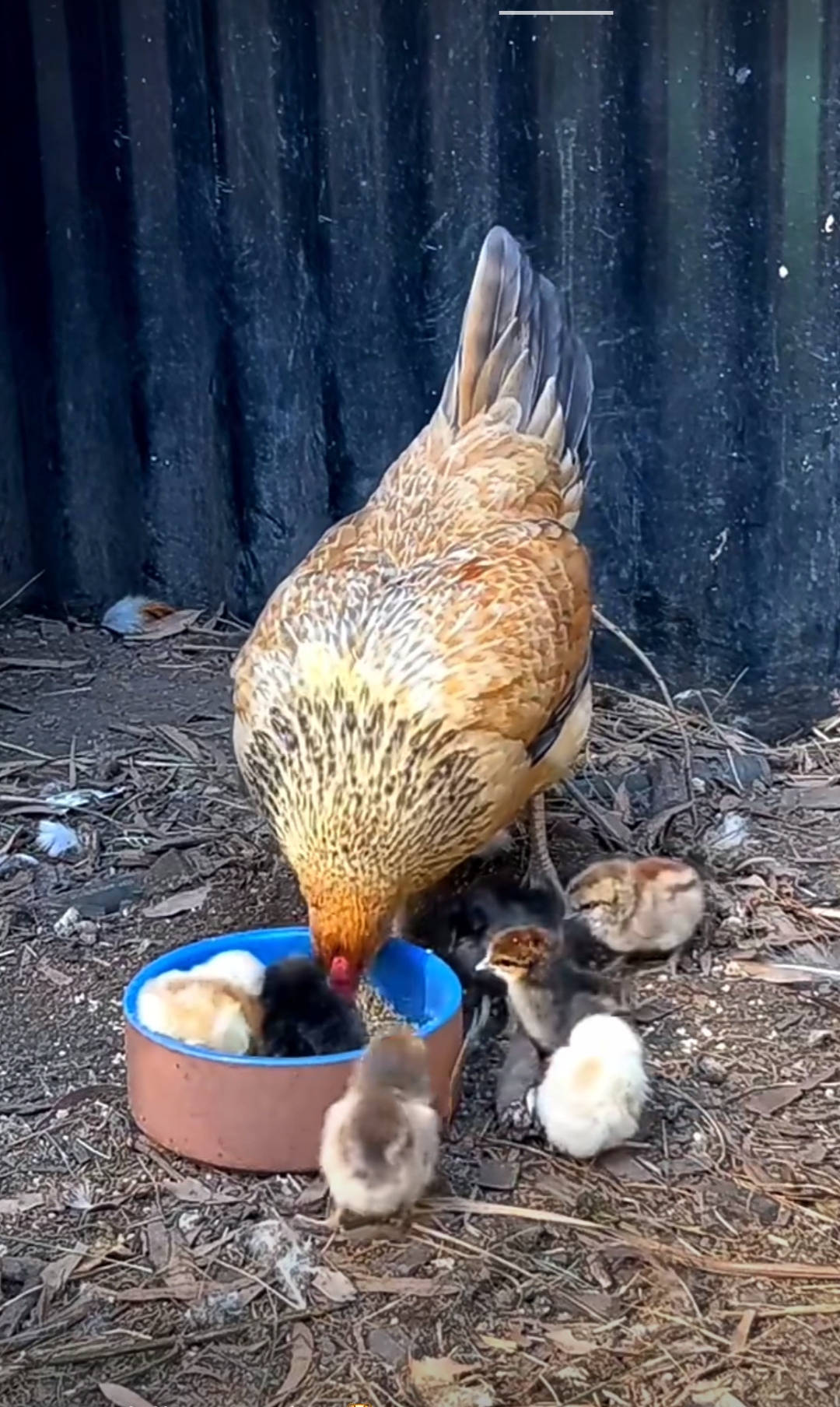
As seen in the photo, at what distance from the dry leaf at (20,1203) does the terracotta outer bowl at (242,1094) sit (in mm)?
241

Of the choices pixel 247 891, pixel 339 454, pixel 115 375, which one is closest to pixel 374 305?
pixel 339 454

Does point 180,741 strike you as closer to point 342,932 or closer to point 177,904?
point 177,904

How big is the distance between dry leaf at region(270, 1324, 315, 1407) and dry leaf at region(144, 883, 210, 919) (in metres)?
1.53

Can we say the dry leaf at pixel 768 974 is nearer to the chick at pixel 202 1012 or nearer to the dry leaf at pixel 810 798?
the dry leaf at pixel 810 798

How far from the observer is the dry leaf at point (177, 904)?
→ 426 cm

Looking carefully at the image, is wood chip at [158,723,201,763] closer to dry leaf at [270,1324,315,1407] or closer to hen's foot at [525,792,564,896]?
hen's foot at [525,792,564,896]

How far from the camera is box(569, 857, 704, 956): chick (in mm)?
3938

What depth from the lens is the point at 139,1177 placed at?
3270 mm

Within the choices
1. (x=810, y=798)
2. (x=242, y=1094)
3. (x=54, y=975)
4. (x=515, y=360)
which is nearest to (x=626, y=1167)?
(x=242, y=1094)

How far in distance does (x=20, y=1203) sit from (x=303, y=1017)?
2.08 ft

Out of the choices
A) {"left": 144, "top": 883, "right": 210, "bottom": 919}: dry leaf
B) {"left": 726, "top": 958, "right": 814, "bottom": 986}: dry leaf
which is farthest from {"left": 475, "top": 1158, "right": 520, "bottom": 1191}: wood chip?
{"left": 144, "top": 883, "right": 210, "bottom": 919}: dry leaf

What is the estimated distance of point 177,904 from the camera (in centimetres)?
429

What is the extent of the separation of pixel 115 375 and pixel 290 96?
1225 millimetres

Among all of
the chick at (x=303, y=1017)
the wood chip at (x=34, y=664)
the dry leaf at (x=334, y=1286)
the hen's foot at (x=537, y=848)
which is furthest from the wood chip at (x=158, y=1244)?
the wood chip at (x=34, y=664)
